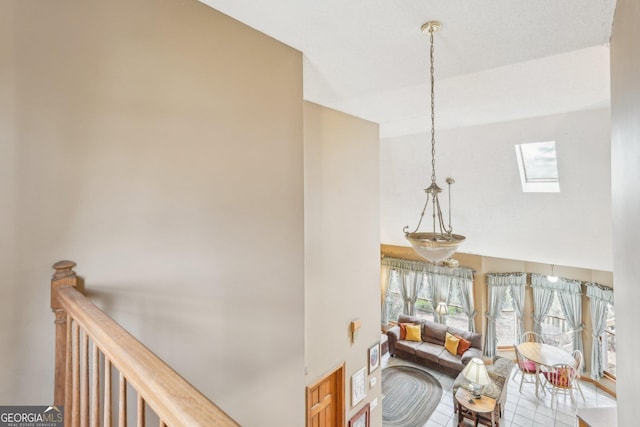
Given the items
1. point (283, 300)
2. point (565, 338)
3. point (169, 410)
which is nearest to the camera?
point (169, 410)

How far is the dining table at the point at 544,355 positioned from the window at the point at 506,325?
3.84 feet

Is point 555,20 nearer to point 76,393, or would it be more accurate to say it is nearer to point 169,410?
point 169,410

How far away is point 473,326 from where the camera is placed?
8008 millimetres

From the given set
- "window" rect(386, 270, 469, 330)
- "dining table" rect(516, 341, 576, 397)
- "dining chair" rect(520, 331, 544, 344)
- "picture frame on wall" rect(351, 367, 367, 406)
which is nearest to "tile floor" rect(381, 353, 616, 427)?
"dining table" rect(516, 341, 576, 397)

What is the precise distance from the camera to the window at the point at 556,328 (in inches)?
285

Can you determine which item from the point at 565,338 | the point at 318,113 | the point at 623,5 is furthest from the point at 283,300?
the point at 565,338

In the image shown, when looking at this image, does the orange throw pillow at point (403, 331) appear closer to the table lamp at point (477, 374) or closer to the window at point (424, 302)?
the window at point (424, 302)

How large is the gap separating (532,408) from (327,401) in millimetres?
4946

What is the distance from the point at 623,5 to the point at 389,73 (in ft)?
4.72

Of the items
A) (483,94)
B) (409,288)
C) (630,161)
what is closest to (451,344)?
(409,288)

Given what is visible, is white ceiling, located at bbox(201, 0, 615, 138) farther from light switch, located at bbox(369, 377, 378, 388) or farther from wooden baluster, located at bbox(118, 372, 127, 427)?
light switch, located at bbox(369, 377, 378, 388)

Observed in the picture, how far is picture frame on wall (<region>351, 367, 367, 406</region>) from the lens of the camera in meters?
3.82

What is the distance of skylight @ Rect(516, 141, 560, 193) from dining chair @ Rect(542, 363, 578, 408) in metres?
3.61

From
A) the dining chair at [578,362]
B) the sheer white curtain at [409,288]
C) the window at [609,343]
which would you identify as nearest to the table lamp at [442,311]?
the sheer white curtain at [409,288]
